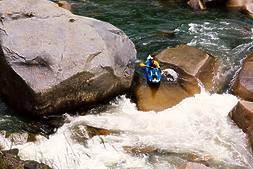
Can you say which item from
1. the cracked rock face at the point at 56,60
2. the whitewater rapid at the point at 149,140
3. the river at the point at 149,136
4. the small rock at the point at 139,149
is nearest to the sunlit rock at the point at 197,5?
the river at the point at 149,136

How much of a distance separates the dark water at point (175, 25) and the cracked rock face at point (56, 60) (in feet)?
7.34

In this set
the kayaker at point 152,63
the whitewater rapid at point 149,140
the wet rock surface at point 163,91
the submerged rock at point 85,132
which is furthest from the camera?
the kayaker at point 152,63

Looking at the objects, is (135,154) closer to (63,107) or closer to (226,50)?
(63,107)

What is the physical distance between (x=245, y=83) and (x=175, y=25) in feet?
14.2

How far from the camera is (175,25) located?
13609 millimetres

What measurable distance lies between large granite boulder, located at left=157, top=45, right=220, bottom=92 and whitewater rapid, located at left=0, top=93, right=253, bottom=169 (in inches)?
31.4

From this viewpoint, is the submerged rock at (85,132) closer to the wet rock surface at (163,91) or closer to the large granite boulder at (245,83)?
the wet rock surface at (163,91)

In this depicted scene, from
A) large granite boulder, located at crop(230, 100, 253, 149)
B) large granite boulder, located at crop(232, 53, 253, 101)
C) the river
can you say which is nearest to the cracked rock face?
the river

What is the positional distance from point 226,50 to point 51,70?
5.46 m

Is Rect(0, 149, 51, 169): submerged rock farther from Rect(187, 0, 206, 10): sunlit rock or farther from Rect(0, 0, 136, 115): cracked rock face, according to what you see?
Rect(187, 0, 206, 10): sunlit rock

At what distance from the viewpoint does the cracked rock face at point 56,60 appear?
326 inches

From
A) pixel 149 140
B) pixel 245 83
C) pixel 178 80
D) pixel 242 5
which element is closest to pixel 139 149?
pixel 149 140

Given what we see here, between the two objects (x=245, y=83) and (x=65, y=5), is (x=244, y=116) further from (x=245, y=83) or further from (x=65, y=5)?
(x=65, y=5)

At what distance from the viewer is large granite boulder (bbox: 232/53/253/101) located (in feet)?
31.8
